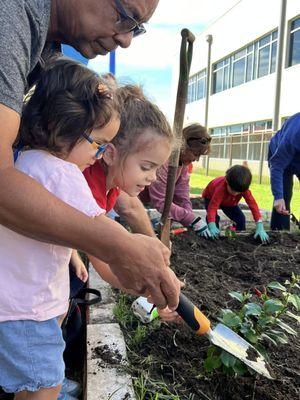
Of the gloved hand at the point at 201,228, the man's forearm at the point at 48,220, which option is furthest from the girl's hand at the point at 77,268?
the gloved hand at the point at 201,228

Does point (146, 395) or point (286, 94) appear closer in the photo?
point (146, 395)

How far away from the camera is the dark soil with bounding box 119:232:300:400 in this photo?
183 cm

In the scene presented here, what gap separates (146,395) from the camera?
1.71m

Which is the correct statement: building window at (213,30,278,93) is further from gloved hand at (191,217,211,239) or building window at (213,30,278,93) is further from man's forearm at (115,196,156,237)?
man's forearm at (115,196,156,237)

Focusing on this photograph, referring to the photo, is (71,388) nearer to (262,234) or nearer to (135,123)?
(135,123)

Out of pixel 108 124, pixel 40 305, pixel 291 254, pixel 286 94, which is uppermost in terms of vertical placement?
pixel 286 94

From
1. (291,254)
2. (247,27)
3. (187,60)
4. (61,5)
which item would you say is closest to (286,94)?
(247,27)

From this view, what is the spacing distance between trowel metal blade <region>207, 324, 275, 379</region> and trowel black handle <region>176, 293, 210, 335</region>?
0.22 ft

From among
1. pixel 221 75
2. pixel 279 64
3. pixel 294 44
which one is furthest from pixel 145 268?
pixel 221 75

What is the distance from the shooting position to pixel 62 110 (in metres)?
1.43

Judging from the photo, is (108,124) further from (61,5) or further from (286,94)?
(286,94)

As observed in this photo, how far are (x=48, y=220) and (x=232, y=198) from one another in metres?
4.54

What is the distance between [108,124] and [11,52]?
50 cm

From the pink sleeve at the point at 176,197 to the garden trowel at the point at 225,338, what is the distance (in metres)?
2.09
